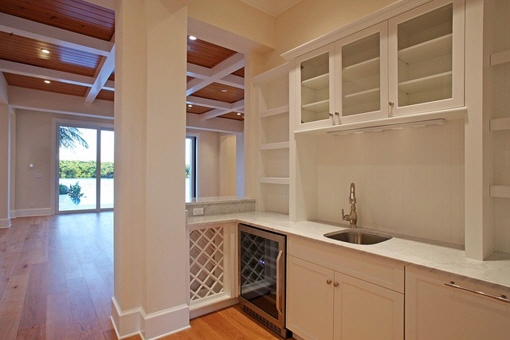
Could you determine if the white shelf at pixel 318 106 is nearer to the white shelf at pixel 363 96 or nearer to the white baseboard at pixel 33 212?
the white shelf at pixel 363 96

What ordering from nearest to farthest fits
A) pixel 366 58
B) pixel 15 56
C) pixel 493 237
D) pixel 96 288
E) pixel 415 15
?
pixel 493 237 < pixel 415 15 < pixel 366 58 < pixel 96 288 < pixel 15 56

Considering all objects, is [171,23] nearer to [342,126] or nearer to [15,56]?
[342,126]

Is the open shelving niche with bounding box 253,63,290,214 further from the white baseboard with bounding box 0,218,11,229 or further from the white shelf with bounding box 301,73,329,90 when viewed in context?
the white baseboard with bounding box 0,218,11,229

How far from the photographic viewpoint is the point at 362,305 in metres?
1.66

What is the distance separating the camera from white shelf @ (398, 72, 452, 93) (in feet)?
5.30

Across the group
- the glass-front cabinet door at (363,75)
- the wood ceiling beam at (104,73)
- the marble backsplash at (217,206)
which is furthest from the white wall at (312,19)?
the wood ceiling beam at (104,73)

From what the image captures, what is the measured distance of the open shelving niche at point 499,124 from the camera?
145cm

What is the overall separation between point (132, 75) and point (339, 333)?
2.42 m

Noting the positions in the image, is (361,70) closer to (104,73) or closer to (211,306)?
Result: (211,306)

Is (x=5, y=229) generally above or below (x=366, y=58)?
below

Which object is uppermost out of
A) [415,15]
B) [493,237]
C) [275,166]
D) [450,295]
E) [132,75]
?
[415,15]

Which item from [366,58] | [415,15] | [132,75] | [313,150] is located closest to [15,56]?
[132,75]

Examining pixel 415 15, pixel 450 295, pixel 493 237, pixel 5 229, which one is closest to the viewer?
pixel 450 295

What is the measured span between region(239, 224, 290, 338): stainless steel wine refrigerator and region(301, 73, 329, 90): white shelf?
131 cm
